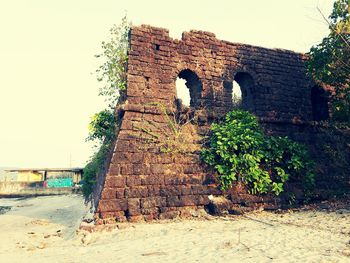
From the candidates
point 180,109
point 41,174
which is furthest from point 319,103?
point 41,174

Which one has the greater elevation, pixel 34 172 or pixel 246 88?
pixel 246 88

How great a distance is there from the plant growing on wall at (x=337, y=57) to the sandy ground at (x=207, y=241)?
3353 mm

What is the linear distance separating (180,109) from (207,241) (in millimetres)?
3840

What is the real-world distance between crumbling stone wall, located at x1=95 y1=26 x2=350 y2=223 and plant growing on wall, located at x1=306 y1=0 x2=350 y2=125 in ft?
3.32

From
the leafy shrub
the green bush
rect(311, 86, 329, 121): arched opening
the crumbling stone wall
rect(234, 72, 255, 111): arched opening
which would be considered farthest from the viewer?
rect(311, 86, 329, 121): arched opening

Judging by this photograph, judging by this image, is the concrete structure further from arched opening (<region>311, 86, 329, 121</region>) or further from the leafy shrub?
arched opening (<region>311, 86, 329, 121</region>)

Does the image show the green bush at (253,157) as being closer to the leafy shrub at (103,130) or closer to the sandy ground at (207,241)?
the sandy ground at (207,241)

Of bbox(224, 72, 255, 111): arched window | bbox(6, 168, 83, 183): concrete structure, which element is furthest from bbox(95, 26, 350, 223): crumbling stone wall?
bbox(6, 168, 83, 183): concrete structure

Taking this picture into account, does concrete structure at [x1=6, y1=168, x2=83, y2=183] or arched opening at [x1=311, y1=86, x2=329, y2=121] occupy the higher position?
arched opening at [x1=311, y1=86, x2=329, y2=121]

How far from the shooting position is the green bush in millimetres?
6645

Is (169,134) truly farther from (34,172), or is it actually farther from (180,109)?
(34,172)

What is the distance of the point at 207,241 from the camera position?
436 cm

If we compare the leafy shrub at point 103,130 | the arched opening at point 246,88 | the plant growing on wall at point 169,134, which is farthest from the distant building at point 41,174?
the arched opening at point 246,88

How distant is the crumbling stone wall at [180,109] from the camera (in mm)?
6004
